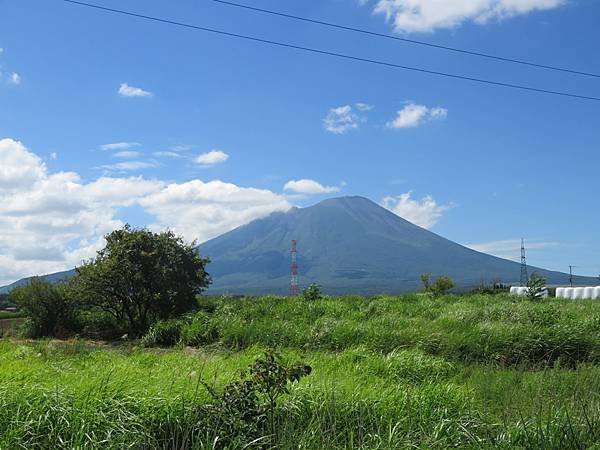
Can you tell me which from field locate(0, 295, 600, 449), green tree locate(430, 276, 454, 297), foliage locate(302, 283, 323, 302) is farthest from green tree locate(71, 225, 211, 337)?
green tree locate(430, 276, 454, 297)

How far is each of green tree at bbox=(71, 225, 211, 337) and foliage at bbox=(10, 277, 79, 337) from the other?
717 millimetres

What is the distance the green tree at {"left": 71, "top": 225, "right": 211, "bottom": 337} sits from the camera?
52.1ft

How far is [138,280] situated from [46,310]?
8.78 ft

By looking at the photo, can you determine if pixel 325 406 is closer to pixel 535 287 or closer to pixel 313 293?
pixel 313 293

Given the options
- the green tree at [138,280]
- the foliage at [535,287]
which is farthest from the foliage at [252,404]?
the foliage at [535,287]

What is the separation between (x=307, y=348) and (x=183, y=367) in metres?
4.35

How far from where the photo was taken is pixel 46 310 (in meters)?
16.4

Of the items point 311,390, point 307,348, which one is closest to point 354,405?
point 311,390

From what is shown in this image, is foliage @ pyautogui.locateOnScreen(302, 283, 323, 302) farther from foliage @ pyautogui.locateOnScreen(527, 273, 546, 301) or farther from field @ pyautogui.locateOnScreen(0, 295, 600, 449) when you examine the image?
field @ pyautogui.locateOnScreen(0, 295, 600, 449)

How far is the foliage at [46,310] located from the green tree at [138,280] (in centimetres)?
72

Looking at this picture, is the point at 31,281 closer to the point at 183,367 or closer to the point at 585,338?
the point at 183,367

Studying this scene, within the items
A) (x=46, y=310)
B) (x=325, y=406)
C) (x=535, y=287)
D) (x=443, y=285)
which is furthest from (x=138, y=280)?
(x=443, y=285)

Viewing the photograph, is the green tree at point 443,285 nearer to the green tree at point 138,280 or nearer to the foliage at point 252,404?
the green tree at point 138,280

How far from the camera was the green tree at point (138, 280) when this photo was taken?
1589cm
